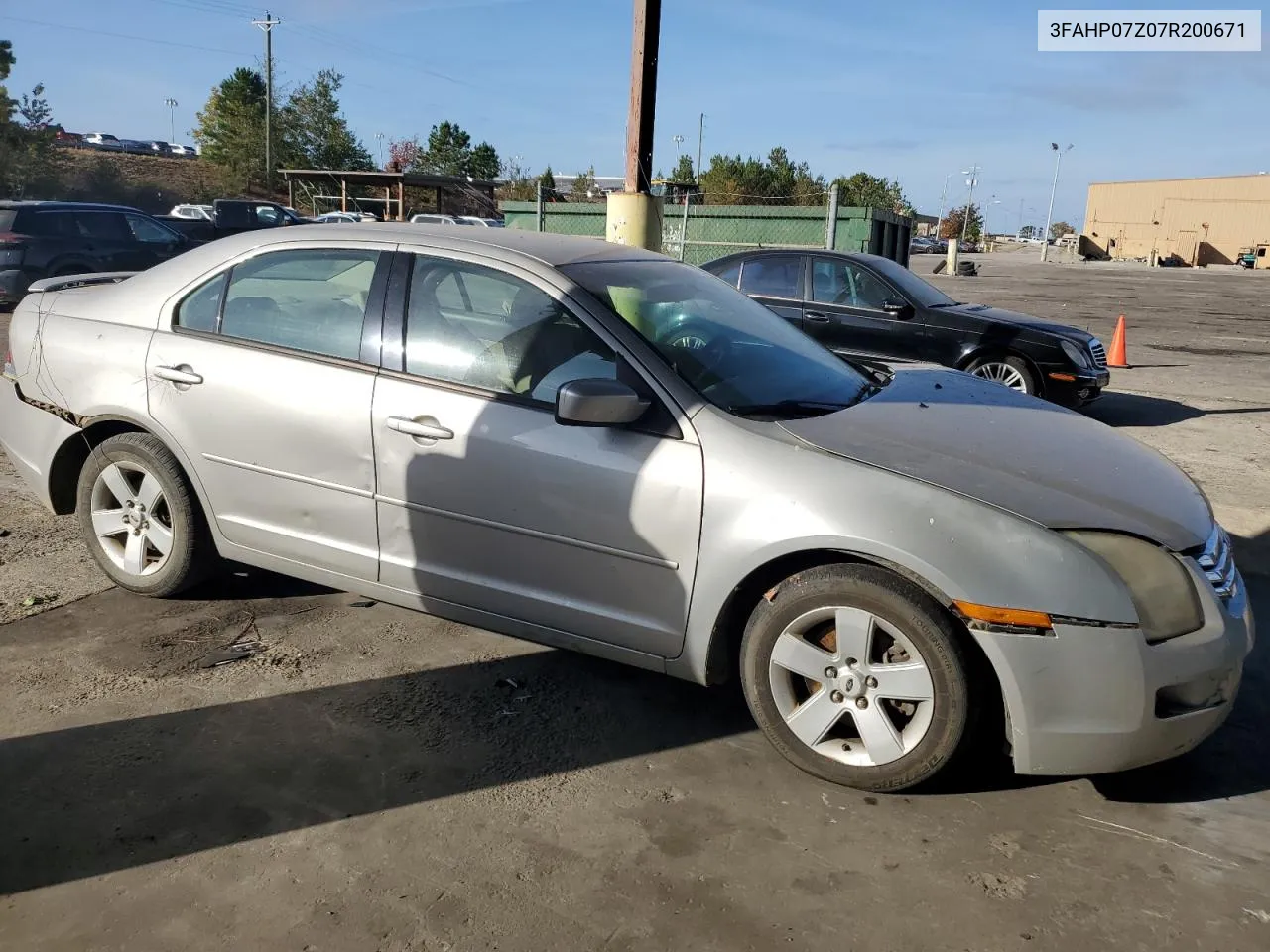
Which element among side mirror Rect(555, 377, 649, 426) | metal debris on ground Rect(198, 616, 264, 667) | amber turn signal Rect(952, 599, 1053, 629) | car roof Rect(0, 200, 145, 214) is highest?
car roof Rect(0, 200, 145, 214)

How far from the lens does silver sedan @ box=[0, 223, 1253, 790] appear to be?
9.31 ft

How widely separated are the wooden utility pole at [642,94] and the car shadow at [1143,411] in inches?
203

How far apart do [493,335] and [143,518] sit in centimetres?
186

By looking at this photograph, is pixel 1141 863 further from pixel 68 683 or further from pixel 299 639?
pixel 68 683

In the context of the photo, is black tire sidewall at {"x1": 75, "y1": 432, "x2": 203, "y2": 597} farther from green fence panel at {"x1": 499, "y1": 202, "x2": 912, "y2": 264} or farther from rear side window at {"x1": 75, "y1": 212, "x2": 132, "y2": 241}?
rear side window at {"x1": 75, "y1": 212, "x2": 132, "y2": 241}

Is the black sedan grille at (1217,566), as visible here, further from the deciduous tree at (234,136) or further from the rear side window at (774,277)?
the deciduous tree at (234,136)

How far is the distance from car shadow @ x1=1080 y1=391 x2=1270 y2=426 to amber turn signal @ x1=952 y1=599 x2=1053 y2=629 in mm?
7324

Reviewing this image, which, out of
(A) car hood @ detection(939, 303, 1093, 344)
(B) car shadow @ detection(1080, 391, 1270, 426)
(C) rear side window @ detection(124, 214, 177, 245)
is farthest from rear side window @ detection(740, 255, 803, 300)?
(C) rear side window @ detection(124, 214, 177, 245)

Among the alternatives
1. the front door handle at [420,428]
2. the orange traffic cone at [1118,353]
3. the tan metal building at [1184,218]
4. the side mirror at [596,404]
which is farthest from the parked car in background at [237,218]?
the tan metal building at [1184,218]

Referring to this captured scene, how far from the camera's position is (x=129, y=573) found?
14.2 feet

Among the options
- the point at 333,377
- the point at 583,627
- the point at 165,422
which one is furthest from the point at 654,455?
the point at 165,422

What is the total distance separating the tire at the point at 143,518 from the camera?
4.15 meters

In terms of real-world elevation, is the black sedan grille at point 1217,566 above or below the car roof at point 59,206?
below

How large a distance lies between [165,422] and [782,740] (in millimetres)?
2781
